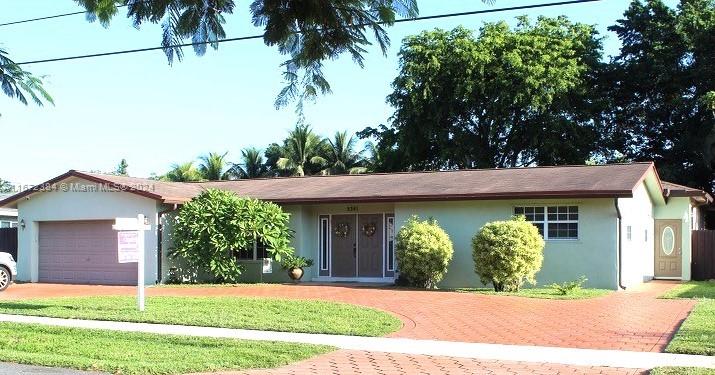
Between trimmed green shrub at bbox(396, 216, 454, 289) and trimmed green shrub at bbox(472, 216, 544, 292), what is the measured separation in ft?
3.11

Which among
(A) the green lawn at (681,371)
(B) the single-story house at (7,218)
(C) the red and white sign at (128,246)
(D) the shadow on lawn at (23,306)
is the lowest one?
(D) the shadow on lawn at (23,306)

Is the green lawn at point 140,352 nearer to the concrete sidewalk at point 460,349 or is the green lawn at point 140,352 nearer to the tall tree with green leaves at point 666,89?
the concrete sidewalk at point 460,349

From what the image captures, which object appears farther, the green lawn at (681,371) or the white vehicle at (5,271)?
the white vehicle at (5,271)

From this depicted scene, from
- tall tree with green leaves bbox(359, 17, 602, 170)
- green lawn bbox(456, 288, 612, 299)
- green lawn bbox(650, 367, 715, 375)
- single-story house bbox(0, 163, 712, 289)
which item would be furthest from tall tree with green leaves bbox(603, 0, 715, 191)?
green lawn bbox(650, 367, 715, 375)

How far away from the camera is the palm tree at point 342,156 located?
50719 millimetres

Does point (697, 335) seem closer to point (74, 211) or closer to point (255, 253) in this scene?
point (255, 253)

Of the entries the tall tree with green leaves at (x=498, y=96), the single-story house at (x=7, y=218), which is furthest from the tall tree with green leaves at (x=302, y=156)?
the single-story house at (x=7, y=218)

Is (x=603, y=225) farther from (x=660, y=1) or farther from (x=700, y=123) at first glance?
(x=660, y=1)

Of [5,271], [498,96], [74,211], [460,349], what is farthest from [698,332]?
[498,96]

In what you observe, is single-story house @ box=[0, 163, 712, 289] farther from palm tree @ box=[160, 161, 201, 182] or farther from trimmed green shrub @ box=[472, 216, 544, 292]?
palm tree @ box=[160, 161, 201, 182]

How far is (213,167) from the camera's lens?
52156 mm

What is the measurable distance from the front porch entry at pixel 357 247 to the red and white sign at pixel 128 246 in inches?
356

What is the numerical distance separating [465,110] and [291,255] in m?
17.7

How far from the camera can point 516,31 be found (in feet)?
124
